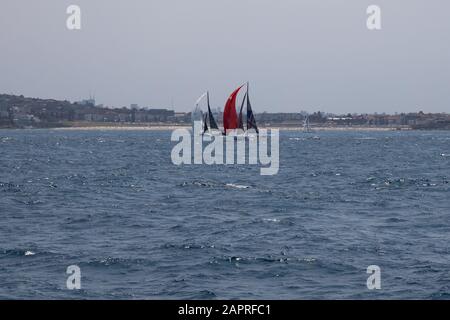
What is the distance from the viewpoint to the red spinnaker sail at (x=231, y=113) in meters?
125

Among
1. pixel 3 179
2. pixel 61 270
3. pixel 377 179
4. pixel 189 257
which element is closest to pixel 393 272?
pixel 189 257

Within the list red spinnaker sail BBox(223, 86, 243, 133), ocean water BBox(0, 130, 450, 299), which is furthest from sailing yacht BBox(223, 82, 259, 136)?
ocean water BBox(0, 130, 450, 299)

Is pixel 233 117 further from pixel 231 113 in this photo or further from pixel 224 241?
pixel 224 241

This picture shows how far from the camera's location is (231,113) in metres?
127

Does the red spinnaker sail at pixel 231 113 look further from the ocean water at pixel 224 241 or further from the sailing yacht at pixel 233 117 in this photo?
the ocean water at pixel 224 241

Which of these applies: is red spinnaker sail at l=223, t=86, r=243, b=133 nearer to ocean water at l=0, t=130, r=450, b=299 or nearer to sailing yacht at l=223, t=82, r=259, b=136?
sailing yacht at l=223, t=82, r=259, b=136

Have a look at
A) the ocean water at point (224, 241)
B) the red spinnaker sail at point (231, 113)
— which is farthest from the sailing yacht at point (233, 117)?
the ocean water at point (224, 241)

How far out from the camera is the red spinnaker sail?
4919 inches

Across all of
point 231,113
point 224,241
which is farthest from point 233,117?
point 224,241

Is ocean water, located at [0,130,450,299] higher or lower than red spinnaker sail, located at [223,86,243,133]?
lower

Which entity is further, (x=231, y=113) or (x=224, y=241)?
(x=231, y=113)

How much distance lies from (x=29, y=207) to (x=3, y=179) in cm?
1845

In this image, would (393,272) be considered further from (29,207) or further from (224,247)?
(29,207)
